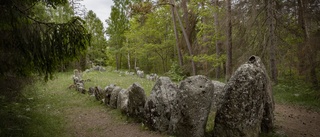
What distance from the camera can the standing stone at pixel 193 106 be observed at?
5395 millimetres

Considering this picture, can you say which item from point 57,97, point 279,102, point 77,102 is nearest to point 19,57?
point 77,102

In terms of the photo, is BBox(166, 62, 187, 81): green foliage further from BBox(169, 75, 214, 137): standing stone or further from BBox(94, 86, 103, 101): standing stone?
BBox(169, 75, 214, 137): standing stone

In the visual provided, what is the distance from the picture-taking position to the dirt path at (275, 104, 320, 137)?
607cm

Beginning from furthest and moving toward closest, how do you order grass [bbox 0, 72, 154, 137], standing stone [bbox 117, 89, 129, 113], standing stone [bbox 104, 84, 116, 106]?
standing stone [bbox 104, 84, 116, 106]
standing stone [bbox 117, 89, 129, 113]
grass [bbox 0, 72, 154, 137]

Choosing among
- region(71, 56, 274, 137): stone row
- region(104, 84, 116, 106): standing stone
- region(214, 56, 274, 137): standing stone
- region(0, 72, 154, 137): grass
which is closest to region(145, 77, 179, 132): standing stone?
region(71, 56, 274, 137): stone row

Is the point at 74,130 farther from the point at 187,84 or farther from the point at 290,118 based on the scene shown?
the point at 290,118

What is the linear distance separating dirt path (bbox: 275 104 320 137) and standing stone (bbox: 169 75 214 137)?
2.47m

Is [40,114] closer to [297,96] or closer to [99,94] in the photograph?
[99,94]

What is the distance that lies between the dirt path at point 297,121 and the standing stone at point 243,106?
1580 mm

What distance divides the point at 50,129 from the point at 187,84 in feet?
14.2

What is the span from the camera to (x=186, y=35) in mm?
16250

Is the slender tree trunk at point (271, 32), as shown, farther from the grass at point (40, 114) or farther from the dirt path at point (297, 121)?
the grass at point (40, 114)

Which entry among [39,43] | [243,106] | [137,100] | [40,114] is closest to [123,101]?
[137,100]

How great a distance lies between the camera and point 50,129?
6211 millimetres
